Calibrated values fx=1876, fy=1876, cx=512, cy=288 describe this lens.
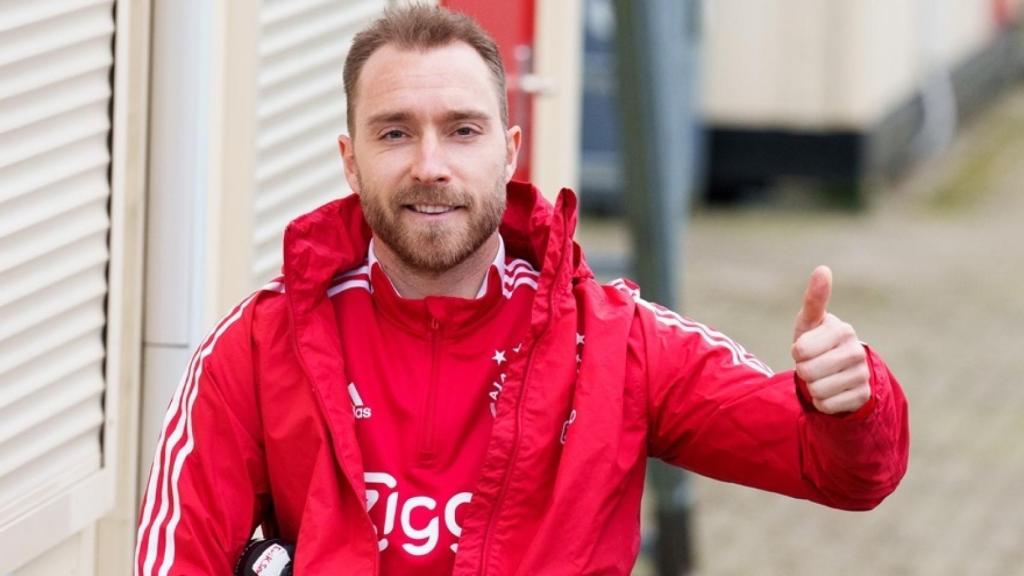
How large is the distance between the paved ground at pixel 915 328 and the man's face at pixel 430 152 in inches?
156

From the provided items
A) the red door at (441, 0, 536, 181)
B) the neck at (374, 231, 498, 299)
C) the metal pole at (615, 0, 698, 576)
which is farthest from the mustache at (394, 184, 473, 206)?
the metal pole at (615, 0, 698, 576)

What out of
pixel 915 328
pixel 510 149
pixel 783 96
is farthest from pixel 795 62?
pixel 510 149

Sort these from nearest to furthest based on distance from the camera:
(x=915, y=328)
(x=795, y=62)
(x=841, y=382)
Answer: (x=841, y=382) → (x=915, y=328) → (x=795, y=62)

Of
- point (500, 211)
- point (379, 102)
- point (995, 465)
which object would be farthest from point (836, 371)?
point (995, 465)

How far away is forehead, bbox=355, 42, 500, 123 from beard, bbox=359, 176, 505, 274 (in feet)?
0.38

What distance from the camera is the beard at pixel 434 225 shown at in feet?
8.66

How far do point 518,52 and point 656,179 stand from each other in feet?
2.47

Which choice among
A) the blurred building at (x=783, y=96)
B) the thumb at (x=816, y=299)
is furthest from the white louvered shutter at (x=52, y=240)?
the blurred building at (x=783, y=96)

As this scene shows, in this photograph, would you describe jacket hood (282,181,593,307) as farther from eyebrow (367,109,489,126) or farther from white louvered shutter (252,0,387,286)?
white louvered shutter (252,0,387,286)

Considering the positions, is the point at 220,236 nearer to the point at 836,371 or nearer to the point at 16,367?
the point at 16,367

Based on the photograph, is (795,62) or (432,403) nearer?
(432,403)

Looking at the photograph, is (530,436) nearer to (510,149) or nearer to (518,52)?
(510,149)

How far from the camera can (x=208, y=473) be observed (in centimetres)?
261

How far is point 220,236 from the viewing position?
12.3 ft
